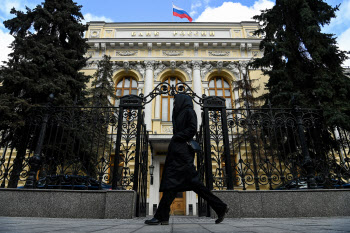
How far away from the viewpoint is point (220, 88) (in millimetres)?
16969

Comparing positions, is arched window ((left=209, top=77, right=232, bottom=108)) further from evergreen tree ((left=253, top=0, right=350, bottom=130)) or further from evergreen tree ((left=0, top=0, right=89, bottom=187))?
evergreen tree ((left=0, top=0, right=89, bottom=187))

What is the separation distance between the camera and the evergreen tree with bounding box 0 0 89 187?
25.0 ft

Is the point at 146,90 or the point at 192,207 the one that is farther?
the point at 146,90

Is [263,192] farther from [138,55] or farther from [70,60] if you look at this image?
[138,55]

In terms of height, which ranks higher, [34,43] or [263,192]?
[34,43]

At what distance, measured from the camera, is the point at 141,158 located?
629 cm

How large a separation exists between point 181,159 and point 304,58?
29.8 ft

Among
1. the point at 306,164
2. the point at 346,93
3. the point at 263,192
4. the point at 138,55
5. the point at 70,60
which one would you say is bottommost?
the point at 263,192

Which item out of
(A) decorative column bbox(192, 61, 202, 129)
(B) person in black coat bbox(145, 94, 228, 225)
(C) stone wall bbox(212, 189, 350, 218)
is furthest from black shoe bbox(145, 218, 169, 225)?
(A) decorative column bbox(192, 61, 202, 129)

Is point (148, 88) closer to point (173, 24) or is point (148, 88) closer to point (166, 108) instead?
point (166, 108)

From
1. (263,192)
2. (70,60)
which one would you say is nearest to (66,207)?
(263,192)

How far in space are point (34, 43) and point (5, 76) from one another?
211 centimetres

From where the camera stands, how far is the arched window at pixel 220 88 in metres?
16.5

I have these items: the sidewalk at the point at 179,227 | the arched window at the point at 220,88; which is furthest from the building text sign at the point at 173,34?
the sidewalk at the point at 179,227
